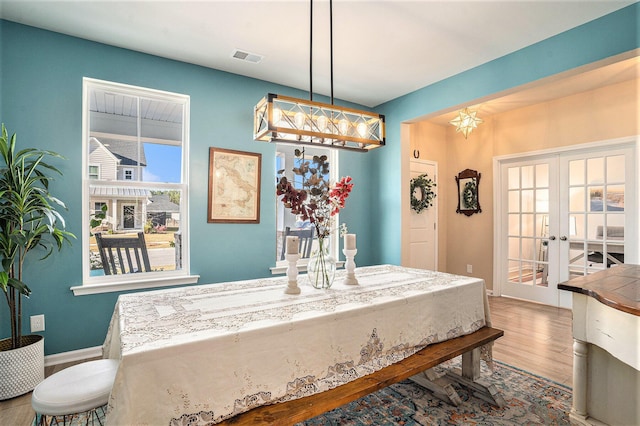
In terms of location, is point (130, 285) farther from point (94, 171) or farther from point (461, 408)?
point (461, 408)

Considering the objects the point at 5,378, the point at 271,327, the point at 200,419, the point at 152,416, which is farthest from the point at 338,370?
the point at 5,378

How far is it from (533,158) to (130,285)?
5.21 m

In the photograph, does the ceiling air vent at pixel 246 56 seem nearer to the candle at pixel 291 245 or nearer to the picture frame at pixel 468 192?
the candle at pixel 291 245

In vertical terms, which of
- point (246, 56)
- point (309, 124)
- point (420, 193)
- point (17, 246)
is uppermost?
point (246, 56)

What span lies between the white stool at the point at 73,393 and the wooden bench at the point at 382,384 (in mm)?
521

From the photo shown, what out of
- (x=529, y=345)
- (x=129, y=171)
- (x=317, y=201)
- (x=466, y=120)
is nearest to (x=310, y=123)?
(x=317, y=201)

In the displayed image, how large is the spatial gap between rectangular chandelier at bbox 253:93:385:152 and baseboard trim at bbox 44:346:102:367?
2419 millimetres

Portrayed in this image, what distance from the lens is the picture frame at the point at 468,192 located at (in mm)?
5398

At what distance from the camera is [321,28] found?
2.77 m

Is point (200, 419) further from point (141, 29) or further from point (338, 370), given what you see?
point (141, 29)

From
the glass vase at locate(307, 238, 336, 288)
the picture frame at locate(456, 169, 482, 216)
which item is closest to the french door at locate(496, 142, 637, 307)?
the picture frame at locate(456, 169, 482, 216)

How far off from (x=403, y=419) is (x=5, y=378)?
2.63 meters

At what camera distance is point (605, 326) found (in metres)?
1.69

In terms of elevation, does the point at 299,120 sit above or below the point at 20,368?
above
